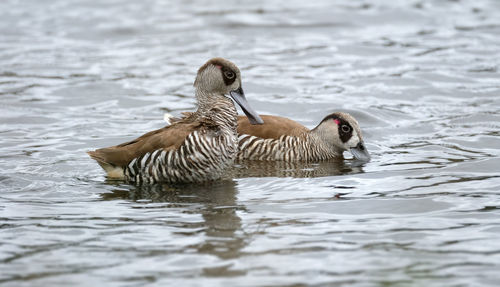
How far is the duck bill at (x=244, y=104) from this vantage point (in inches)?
393

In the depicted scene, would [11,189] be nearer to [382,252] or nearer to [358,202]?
[358,202]

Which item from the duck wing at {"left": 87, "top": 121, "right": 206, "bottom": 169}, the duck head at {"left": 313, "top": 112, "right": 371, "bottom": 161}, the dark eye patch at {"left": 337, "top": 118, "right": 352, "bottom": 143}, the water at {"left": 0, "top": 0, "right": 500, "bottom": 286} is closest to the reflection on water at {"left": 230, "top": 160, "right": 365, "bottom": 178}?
the water at {"left": 0, "top": 0, "right": 500, "bottom": 286}

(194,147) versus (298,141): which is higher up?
(194,147)

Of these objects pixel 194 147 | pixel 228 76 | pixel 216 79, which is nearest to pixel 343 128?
pixel 228 76

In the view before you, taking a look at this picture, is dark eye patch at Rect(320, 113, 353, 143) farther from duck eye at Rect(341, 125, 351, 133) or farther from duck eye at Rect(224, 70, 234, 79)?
duck eye at Rect(224, 70, 234, 79)

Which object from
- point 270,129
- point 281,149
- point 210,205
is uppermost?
point 270,129

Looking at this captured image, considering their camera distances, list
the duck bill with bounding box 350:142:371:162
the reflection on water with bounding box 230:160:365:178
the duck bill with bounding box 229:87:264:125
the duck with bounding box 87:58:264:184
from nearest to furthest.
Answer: the duck with bounding box 87:58:264:184, the duck bill with bounding box 229:87:264:125, the reflection on water with bounding box 230:160:365:178, the duck bill with bounding box 350:142:371:162

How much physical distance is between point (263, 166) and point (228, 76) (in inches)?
55.6

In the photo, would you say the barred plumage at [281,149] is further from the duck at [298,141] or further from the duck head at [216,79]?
the duck head at [216,79]

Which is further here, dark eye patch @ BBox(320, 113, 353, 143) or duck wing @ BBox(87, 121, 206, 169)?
dark eye patch @ BBox(320, 113, 353, 143)

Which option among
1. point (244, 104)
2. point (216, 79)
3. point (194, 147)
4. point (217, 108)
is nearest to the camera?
point (194, 147)

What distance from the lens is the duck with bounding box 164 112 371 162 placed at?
428 inches

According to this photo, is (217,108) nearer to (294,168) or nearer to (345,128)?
(294,168)

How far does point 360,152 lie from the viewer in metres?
A: 10.8
